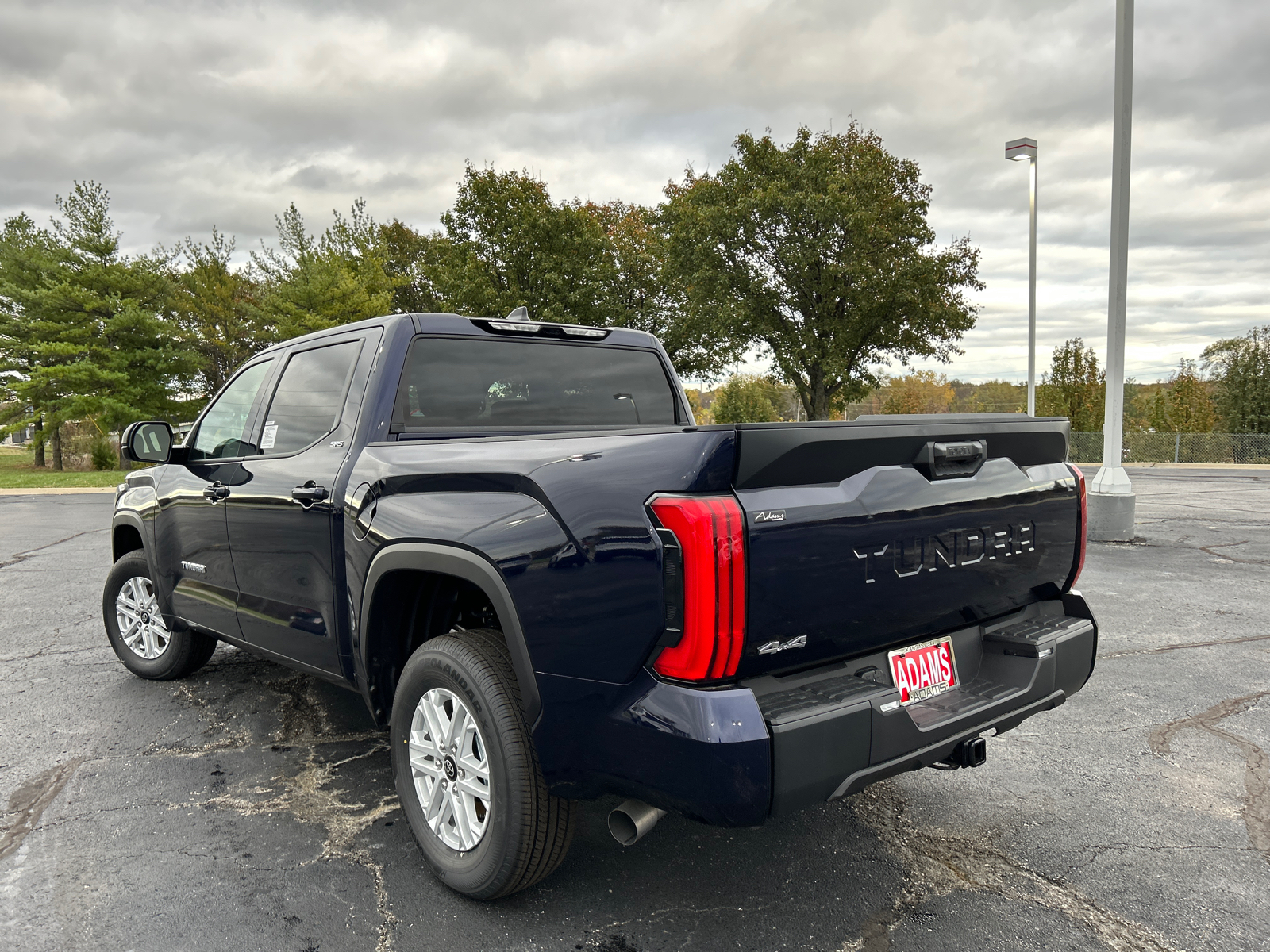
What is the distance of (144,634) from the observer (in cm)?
515

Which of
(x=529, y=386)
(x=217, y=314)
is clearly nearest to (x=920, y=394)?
(x=217, y=314)

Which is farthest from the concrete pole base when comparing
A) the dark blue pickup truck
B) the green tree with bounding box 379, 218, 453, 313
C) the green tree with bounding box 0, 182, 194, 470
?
the green tree with bounding box 379, 218, 453, 313

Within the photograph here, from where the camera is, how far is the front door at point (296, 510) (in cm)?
339

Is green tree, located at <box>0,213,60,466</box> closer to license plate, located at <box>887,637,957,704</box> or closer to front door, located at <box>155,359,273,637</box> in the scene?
front door, located at <box>155,359,273,637</box>

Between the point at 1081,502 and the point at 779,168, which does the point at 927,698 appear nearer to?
the point at 1081,502

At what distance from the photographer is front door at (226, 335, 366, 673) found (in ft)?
11.1

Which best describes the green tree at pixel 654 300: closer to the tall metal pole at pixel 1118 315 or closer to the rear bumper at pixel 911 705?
the tall metal pole at pixel 1118 315

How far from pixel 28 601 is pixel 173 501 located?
14.4 feet

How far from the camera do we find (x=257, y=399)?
4.23m

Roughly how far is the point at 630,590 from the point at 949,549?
1.04 m

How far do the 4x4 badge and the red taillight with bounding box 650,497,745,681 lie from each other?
8 centimetres

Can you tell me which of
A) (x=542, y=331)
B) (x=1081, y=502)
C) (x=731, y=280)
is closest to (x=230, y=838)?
(x=542, y=331)

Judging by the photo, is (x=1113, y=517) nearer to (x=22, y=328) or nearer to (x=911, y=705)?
(x=911, y=705)

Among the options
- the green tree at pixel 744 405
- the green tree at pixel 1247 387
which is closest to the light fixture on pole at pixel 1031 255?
the green tree at pixel 1247 387
